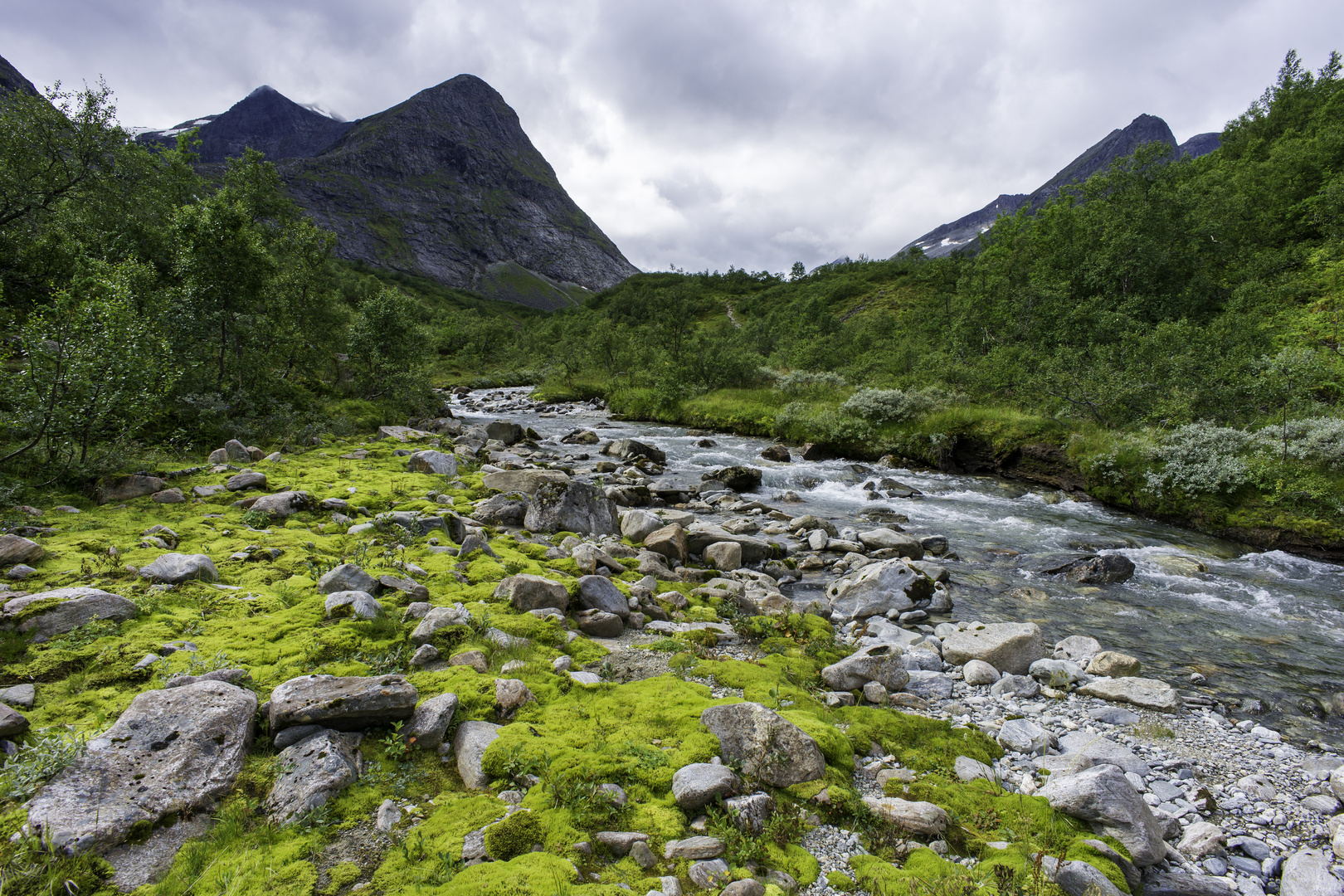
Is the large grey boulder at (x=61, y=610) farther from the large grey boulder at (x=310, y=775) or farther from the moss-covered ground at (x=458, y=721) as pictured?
the large grey boulder at (x=310, y=775)

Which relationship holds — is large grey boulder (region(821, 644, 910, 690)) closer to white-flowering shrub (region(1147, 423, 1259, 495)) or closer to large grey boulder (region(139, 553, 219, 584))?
large grey boulder (region(139, 553, 219, 584))

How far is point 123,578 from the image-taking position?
20.9 ft

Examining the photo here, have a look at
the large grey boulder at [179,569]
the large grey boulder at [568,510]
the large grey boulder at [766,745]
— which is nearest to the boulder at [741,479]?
the large grey boulder at [568,510]

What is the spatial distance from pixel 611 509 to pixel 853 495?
11764mm

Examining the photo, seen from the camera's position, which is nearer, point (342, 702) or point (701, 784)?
point (701, 784)

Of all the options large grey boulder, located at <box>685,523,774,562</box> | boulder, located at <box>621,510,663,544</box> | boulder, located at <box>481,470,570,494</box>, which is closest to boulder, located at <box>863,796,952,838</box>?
large grey boulder, located at <box>685,523,774,562</box>

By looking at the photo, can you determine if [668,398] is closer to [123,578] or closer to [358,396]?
[358,396]

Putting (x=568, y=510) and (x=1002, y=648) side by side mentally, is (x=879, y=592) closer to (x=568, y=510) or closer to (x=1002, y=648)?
(x=1002, y=648)

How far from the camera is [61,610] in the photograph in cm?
526

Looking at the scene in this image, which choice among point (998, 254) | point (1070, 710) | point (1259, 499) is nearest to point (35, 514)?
point (1070, 710)

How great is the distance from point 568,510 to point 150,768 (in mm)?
9315

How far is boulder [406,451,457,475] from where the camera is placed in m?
15.6

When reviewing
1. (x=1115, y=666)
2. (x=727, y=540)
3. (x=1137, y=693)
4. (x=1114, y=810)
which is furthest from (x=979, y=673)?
(x=727, y=540)

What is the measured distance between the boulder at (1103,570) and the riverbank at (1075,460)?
5.93m
